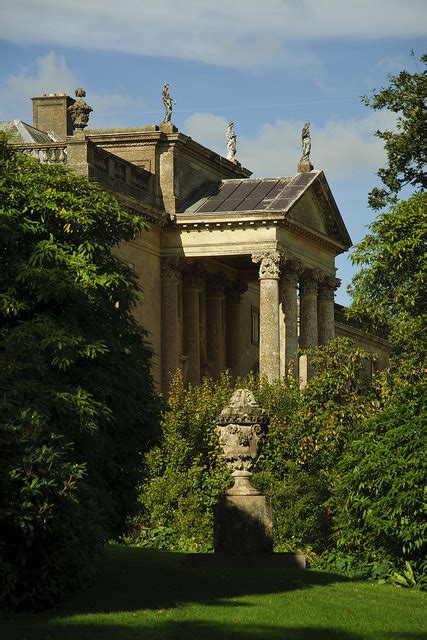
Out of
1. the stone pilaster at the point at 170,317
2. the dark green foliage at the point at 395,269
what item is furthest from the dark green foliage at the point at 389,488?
the stone pilaster at the point at 170,317

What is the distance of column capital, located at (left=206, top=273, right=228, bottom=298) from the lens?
7731cm

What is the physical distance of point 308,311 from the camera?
76375mm

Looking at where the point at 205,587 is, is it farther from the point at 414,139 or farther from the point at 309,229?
the point at 309,229

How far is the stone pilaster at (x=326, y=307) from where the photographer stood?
258 ft

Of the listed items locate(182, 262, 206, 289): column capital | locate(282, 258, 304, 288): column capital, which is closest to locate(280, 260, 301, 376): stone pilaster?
locate(282, 258, 304, 288): column capital

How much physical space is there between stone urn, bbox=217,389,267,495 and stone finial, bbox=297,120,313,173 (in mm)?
40994

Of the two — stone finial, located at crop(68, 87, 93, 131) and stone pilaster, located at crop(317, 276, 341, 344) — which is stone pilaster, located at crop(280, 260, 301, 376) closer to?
stone pilaster, located at crop(317, 276, 341, 344)

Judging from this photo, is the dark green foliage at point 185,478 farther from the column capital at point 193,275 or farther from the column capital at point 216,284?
the column capital at point 216,284

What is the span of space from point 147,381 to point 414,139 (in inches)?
1111

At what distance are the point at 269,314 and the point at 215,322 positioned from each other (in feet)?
29.2

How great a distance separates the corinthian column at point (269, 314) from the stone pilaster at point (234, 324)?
9.67 m

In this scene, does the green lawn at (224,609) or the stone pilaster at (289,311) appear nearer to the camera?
the green lawn at (224,609)

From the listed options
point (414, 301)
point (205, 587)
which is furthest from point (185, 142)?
point (205, 587)

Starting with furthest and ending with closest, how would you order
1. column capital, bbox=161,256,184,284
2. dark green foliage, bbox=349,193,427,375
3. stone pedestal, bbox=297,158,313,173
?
stone pedestal, bbox=297,158,313,173, column capital, bbox=161,256,184,284, dark green foliage, bbox=349,193,427,375
